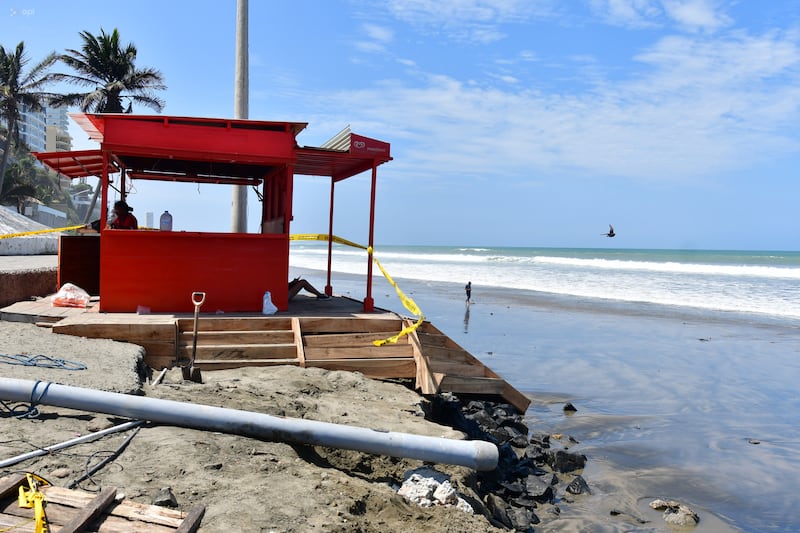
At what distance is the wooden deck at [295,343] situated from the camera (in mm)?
8242

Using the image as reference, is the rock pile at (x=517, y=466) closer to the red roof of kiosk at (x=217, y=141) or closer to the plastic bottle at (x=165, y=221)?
the red roof of kiosk at (x=217, y=141)

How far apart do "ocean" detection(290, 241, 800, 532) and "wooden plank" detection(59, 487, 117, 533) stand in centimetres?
471

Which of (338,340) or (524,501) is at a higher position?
(338,340)

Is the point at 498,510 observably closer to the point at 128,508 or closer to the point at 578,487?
the point at 578,487

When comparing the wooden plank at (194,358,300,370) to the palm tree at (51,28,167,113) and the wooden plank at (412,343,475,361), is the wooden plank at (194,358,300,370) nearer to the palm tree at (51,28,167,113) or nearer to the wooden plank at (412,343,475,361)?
the wooden plank at (412,343,475,361)

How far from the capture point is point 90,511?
11.6ft

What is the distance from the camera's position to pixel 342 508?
4.48 m

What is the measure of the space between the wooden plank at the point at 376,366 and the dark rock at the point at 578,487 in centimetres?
248

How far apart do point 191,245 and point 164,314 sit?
1.13 meters

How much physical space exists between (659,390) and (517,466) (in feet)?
19.7

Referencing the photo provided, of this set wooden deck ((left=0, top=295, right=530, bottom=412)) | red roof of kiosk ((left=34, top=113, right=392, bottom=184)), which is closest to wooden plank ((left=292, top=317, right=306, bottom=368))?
wooden deck ((left=0, top=295, right=530, bottom=412))

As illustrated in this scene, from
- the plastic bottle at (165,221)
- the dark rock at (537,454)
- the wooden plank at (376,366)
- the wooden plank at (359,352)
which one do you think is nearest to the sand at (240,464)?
the wooden plank at (376,366)

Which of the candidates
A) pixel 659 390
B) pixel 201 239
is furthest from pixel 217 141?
pixel 659 390

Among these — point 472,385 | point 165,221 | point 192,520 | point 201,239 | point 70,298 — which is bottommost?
point 472,385
